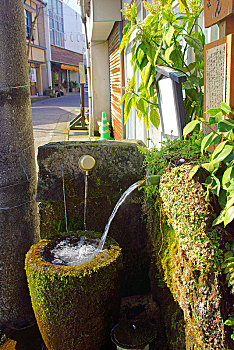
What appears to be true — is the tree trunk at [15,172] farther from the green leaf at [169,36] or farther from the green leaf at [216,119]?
the green leaf at [216,119]

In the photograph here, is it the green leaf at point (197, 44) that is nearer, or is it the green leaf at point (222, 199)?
the green leaf at point (222, 199)

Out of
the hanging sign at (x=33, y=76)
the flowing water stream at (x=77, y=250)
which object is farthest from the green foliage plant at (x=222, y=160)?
the hanging sign at (x=33, y=76)

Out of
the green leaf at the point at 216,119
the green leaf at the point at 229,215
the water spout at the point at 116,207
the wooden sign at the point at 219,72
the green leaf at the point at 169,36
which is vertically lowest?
the water spout at the point at 116,207

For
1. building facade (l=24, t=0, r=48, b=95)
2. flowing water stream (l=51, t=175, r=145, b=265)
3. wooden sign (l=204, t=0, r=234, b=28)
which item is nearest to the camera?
wooden sign (l=204, t=0, r=234, b=28)

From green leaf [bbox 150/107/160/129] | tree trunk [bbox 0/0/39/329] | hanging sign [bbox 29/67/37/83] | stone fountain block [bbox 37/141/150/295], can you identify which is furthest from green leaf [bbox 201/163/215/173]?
hanging sign [bbox 29/67/37/83]

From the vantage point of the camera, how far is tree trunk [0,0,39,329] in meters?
2.86

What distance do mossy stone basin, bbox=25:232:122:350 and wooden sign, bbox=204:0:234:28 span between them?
5.33 ft

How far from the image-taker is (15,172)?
3.00m

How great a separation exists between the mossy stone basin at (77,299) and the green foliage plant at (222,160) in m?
0.95

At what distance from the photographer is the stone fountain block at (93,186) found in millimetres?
2961

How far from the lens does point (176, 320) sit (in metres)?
2.24

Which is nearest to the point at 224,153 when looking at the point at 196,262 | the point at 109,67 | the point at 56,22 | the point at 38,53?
the point at 196,262

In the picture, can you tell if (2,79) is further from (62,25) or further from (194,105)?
(62,25)

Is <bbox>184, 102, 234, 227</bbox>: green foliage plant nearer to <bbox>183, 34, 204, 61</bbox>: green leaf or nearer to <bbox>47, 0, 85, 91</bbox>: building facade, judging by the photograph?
<bbox>183, 34, 204, 61</bbox>: green leaf
